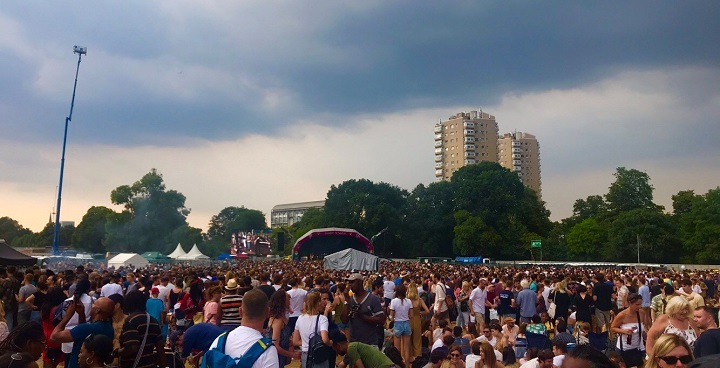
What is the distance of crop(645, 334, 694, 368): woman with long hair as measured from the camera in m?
3.36

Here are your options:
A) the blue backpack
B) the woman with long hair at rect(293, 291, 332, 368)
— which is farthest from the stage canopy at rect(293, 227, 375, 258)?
the blue backpack

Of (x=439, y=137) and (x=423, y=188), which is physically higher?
(x=439, y=137)

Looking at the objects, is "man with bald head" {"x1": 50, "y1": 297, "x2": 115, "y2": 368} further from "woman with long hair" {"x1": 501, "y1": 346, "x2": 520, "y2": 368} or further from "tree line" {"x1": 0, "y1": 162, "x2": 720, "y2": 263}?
"tree line" {"x1": 0, "y1": 162, "x2": 720, "y2": 263}

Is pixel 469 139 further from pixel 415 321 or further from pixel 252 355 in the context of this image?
pixel 252 355

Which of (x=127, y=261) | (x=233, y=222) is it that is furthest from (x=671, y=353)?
(x=233, y=222)

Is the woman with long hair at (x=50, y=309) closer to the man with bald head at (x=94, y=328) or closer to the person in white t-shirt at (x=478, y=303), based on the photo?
the man with bald head at (x=94, y=328)

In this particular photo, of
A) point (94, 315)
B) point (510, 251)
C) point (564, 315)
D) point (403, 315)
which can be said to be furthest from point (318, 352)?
point (510, 251)

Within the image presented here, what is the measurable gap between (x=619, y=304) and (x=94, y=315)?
1382 centimetres

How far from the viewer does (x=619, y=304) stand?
1551cm

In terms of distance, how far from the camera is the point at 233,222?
139750 millimetres

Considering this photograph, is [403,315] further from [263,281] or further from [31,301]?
[31,301]

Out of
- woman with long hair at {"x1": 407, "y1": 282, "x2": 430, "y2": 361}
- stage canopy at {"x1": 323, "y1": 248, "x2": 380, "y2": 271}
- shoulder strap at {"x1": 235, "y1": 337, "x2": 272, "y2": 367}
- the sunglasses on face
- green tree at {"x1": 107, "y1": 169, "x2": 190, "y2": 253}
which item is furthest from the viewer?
green tree at {"x1": 107, "y1": 169, "x2": 190, "y2": 253}

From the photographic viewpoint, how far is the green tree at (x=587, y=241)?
7269cm

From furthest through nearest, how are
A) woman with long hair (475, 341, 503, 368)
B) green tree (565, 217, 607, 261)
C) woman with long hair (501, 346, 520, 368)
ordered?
green tree (565, 217, 607, 261) < woman with long hair (501, 346, 520, 368) < woman with long hair (475, 341, 503, 368)
